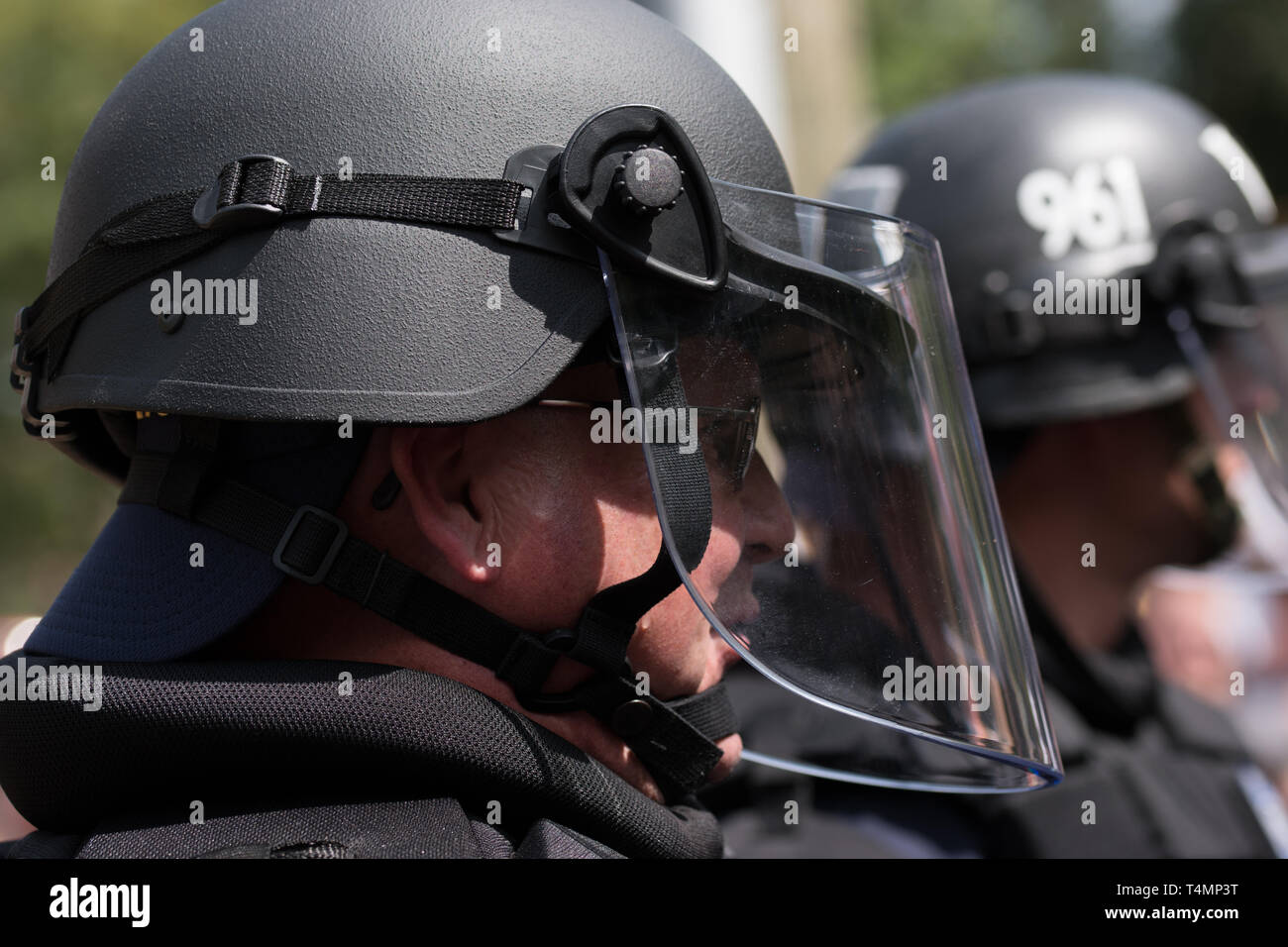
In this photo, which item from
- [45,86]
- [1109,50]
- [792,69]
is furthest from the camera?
[1109,50]

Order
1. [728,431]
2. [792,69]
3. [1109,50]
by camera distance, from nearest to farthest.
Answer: [728,431] → [792,69] → [1109,50]

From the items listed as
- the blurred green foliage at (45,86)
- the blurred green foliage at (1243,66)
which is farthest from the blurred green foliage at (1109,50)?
the blurred green foliage at (45,86)

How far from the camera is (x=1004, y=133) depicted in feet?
10.6

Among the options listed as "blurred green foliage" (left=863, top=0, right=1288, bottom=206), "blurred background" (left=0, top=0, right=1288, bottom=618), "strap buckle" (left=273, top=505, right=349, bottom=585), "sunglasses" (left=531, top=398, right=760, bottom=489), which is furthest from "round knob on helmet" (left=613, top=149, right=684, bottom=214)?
"blurred green foliage" (left=863, top=0, right=1288, bottom=206)

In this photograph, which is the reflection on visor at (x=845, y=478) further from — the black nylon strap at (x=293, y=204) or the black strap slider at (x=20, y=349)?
the black strap slider at (x=20, y=349)

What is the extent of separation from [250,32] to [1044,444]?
2.29 m

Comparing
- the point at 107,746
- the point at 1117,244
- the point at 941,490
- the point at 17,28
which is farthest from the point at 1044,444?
the point at 17,28

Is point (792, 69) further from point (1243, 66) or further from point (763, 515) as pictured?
point (1243, 66)

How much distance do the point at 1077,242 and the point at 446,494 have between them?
2.13 metres

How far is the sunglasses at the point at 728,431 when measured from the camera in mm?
→ 1482

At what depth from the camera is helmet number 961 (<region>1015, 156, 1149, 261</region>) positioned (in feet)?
10.1

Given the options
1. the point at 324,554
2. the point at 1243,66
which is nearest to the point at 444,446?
the point at 324,554

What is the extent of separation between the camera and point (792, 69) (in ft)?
15.8
